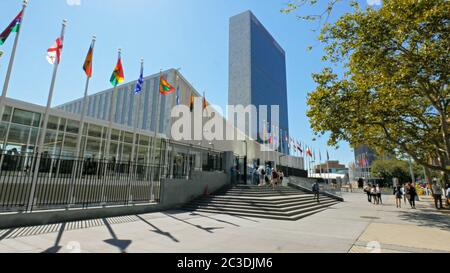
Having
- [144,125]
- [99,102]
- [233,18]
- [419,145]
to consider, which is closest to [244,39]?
[233,18]

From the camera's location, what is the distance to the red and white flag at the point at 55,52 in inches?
426

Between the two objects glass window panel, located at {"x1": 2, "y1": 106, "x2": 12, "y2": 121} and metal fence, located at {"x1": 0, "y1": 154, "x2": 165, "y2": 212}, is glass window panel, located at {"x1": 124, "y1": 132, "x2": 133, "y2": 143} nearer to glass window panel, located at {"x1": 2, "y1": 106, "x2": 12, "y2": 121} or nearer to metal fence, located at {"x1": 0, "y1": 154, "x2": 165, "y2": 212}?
glass window panel, located at {"x1": 2, "y1": 106, "x2": 12, "y2": 121}

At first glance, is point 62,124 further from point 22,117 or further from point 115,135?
point 115,135

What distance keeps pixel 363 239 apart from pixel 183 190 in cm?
1032

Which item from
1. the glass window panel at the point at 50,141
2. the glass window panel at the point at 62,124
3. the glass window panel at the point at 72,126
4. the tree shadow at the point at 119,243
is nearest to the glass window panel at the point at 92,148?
the glass window panel at the point at 72,126

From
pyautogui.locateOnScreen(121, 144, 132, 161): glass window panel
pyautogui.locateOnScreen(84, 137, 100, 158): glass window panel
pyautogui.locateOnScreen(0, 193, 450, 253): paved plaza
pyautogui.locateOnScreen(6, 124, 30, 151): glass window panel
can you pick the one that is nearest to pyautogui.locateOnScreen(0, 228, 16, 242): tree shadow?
pyautogui.locateOnScreen(0, 193, 450, 253): paved plaza

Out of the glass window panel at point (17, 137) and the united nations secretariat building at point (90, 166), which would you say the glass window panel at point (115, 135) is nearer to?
the united nations secretariat building at point (90, 166)

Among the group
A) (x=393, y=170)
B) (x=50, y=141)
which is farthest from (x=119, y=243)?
(x=393, y=170)

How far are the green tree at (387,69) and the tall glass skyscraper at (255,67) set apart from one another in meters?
100

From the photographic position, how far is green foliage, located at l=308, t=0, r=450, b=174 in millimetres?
11805

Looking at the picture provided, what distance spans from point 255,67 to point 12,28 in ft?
393

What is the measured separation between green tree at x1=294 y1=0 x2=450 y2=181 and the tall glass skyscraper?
100 meters

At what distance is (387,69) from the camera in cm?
1361

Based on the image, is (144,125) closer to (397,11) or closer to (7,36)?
(7,36)
